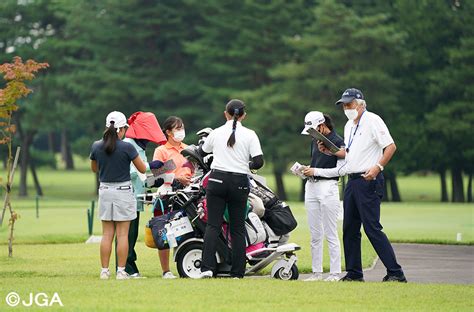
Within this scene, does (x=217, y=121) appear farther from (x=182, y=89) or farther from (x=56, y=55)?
(x=56, y=55)

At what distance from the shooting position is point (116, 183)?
13.8 meters

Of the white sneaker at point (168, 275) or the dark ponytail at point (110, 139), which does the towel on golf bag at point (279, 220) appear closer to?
the white sneaker at point (168, 275)

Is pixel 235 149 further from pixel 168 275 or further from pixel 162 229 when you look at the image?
pixel 168 275

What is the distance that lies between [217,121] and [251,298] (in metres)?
52.2

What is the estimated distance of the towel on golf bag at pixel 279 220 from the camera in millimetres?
14312

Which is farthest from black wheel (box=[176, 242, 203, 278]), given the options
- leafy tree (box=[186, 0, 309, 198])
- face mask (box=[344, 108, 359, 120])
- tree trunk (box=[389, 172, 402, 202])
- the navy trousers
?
tree trunk (box=[389, 172, 402, 202])

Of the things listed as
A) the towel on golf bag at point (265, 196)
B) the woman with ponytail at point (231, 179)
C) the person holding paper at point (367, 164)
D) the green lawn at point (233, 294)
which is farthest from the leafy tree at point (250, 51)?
the green lawn at point (233, 294)

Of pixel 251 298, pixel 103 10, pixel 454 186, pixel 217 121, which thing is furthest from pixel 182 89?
pixel 251 298

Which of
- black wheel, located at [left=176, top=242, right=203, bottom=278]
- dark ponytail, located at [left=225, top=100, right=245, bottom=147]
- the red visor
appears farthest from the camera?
the red visor

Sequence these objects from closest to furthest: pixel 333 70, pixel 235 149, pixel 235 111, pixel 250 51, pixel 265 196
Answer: pixel 235 149
pixel 235 111
pixel 265 196
pixel 333 70
pixel 250 51

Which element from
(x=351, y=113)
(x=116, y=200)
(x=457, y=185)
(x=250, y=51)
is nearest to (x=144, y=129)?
(x=116, y=200)

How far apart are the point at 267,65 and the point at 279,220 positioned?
48461 mm

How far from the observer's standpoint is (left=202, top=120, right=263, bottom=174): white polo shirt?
13.6 m

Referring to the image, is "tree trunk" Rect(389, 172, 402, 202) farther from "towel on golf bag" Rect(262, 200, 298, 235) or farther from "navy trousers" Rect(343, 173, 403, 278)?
"navy trousers" Rect(343, 173, 403, 278)
